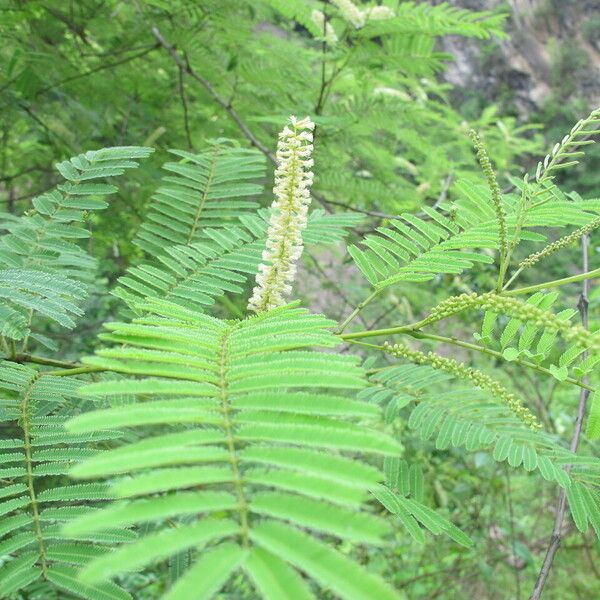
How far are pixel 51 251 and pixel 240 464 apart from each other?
2.83ft

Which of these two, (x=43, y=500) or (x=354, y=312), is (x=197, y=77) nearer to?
(x=354, y=312)

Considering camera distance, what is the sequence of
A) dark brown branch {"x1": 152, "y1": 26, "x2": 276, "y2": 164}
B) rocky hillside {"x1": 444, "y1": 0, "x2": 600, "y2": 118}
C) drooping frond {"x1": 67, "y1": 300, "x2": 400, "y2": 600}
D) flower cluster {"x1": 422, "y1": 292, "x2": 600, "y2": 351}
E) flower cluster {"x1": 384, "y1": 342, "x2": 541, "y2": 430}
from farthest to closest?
1. rocky hillside {"x1": 444, "y1": 0, "x2": 600, "y2": 118}
2. dark brown branch {"x1": 152, "y1": 26, "x2": 276, "y2": 164}
3. flower cluster {"x1": 384, "y1": 342, "x2": 541, "y2": 430}
4. flower cluster {"x1": 422, "y1": 292, "x2": 600, "y2": 351}
5. drooping frond {"x1": 67, "y1": 300, "x2": 400, "y2": 600}

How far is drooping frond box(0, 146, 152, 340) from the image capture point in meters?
0.96

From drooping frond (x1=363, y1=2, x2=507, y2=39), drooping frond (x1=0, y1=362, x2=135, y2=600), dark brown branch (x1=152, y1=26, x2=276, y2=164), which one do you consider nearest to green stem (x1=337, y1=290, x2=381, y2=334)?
drooping frond (x1=0, y1=362, x2=135, y2=600)

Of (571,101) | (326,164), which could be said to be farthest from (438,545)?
(571,101)

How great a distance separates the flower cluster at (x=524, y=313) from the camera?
2.31 ft

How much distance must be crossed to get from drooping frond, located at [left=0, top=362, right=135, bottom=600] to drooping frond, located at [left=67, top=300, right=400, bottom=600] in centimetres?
20

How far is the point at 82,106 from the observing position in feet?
7.76

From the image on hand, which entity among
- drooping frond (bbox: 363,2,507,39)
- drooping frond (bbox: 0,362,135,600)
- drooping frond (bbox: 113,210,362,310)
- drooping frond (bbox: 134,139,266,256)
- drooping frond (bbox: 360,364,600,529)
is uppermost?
drooping frond (bbox: 363,2,507,39)

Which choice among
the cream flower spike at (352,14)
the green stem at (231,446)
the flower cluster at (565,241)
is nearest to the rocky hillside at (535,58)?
the cream flower spike at (352,14)

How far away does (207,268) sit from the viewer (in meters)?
1.19

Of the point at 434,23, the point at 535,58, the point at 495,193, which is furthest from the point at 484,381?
the point at 535,58

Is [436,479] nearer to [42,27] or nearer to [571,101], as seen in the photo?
[42,27]

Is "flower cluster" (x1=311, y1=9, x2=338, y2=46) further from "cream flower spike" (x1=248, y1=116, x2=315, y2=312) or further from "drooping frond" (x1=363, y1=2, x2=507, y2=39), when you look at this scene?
"cream flower spike" (x1=248, y1=116, x2=315, y2=312)
